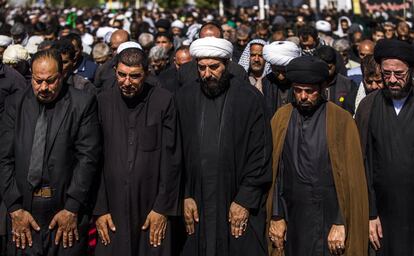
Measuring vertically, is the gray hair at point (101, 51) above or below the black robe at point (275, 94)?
above

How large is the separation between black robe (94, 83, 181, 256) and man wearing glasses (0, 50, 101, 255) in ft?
0.45

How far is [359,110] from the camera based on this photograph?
4828mm

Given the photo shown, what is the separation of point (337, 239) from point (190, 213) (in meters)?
0.96

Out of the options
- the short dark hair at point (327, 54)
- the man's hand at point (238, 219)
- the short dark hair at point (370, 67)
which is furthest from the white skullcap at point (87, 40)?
the man's hand at point (238, 219)

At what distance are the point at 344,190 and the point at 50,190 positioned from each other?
5.90 ft

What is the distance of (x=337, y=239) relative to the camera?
4496 mm

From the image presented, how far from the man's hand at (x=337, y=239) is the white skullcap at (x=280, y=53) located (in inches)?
69.7

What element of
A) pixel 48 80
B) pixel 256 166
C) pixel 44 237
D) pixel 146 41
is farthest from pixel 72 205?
pixel 146 41

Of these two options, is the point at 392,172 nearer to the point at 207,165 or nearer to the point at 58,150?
the point at 207,165

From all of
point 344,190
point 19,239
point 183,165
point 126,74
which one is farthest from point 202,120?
point 19,239

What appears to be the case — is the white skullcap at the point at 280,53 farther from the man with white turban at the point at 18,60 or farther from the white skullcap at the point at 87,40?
the white skullcap at the point at 87,40

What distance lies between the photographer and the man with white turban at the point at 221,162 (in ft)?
15.6

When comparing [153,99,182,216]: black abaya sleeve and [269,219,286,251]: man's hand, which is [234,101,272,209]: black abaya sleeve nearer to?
[269,219,286,251]: man's hand

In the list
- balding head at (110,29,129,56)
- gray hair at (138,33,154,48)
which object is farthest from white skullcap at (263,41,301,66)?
gray hair at (138,33,154,48)
